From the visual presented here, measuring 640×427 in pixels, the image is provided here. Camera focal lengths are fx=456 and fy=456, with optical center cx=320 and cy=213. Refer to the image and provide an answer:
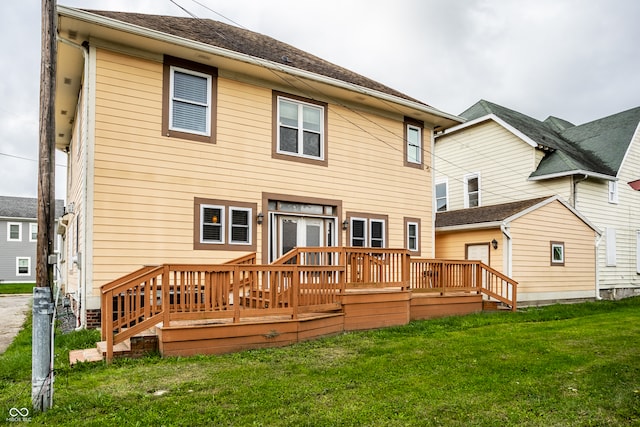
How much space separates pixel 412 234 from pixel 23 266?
102ft

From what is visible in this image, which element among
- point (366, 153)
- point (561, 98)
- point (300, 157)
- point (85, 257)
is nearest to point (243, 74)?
point (300, 157)

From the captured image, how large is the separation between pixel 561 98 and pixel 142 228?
37799 mm

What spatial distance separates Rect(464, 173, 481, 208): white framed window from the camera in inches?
753

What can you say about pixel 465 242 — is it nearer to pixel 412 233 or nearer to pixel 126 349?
pixel 412 233

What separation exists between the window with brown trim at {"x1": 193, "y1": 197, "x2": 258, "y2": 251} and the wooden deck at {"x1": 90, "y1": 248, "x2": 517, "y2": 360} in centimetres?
65

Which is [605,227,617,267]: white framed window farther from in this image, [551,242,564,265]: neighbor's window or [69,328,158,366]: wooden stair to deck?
[69,328,158,366]: wooden stair to deck

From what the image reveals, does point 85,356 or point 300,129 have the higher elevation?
point 300,129

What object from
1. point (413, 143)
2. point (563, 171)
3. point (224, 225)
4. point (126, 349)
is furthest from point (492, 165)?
point (126, 349)

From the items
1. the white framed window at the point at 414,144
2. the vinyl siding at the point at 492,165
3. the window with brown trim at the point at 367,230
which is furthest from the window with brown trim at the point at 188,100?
the vinyl siding at the point at 492,165

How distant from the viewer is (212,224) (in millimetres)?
10148

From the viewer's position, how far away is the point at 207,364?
6.09 m

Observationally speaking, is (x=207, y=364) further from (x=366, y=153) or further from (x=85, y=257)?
(x=366, y=153)

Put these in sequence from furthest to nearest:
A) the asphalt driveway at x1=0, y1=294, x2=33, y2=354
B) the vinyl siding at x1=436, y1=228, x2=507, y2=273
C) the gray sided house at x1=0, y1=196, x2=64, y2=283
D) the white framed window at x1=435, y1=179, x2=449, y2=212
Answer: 1. the gray sided house at x1=0, y1=196, x2=64, y2=283
2. the white framed window at x1=435, y1=179, x2=449, y2=212
3. the vinyl siding at x1=436, y1=228, x2=507, y2=273
4. the asphalt driveway at x1=0, y1=294, x2=33, y2=354

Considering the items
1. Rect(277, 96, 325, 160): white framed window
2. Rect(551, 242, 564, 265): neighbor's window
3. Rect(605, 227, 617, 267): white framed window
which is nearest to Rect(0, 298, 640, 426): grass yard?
Rect(277, 96, 325, 160): white framed window
